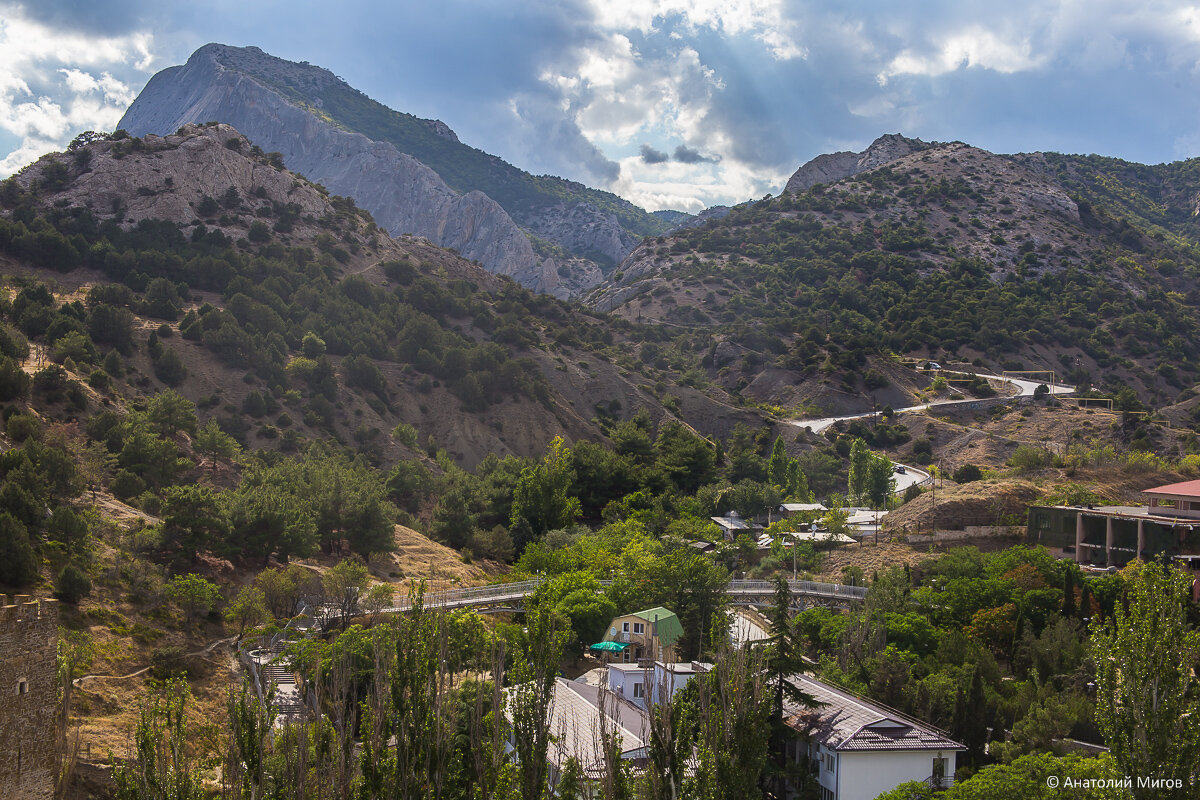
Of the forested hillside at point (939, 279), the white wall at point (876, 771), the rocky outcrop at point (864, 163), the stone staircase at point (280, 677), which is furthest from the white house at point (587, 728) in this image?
the rocky outcrop at point (864, 163)

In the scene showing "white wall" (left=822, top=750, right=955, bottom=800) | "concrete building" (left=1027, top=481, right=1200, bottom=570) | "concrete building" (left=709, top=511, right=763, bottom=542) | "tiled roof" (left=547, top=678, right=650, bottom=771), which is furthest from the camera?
"concrete building" (left=709, top=511, right=763, bottom=542)

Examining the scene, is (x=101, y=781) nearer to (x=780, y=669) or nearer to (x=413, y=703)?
(x=413, y=703)

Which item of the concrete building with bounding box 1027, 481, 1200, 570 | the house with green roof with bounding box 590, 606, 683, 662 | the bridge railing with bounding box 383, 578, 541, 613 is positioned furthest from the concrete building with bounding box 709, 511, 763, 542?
the house with green roof with bounding box 590, 606, 683, 662

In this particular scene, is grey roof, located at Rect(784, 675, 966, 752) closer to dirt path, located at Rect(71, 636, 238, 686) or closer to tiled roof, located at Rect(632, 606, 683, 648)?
tiled roof, located at Rect(632, 606, 683, 648)

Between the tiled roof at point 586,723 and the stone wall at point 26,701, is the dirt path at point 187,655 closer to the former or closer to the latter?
the stone wall at point 26,701

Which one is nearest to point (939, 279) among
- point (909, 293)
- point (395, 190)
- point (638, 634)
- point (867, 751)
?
point (909, 293)

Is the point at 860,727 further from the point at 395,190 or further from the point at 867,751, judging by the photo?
the point at 395,190

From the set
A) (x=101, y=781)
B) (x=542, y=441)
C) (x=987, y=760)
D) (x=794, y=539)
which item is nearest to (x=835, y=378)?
(x=542, y=441)
